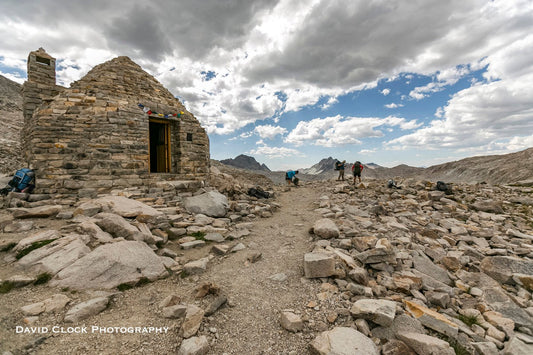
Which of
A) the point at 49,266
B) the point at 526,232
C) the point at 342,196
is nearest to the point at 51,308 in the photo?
the point at 49,266

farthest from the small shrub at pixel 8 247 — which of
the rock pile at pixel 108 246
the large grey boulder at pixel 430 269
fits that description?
the large grey boulder at pixel 430 269

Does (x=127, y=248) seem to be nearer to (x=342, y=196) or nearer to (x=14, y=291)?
(x=14, y=291)

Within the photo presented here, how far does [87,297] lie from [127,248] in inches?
47.2

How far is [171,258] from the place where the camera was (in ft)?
17.3

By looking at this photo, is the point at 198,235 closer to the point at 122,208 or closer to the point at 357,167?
the point at 122,208

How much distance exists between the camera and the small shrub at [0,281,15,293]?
3479 millimetres

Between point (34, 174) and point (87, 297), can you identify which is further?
point (34, 174)

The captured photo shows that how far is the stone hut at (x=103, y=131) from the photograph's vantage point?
25.9 ft

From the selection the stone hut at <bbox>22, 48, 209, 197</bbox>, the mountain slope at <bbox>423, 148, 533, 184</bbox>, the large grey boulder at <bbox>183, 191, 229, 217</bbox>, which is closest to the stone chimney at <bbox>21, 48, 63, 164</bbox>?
the stone hut at <bbox>22, 48, 209, 197</bbox>

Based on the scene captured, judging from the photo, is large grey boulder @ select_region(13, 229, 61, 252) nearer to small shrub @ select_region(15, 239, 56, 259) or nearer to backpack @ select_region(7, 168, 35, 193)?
small shrub @ select_region(15, 239, 56, 259)

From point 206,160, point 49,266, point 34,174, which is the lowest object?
point 49,266

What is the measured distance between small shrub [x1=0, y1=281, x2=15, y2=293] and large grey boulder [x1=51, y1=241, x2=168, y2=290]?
55 centimetres

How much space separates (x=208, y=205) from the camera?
8.72 meters

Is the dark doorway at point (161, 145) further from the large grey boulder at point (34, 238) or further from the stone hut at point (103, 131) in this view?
the large grey boulder at point (34, 238)
